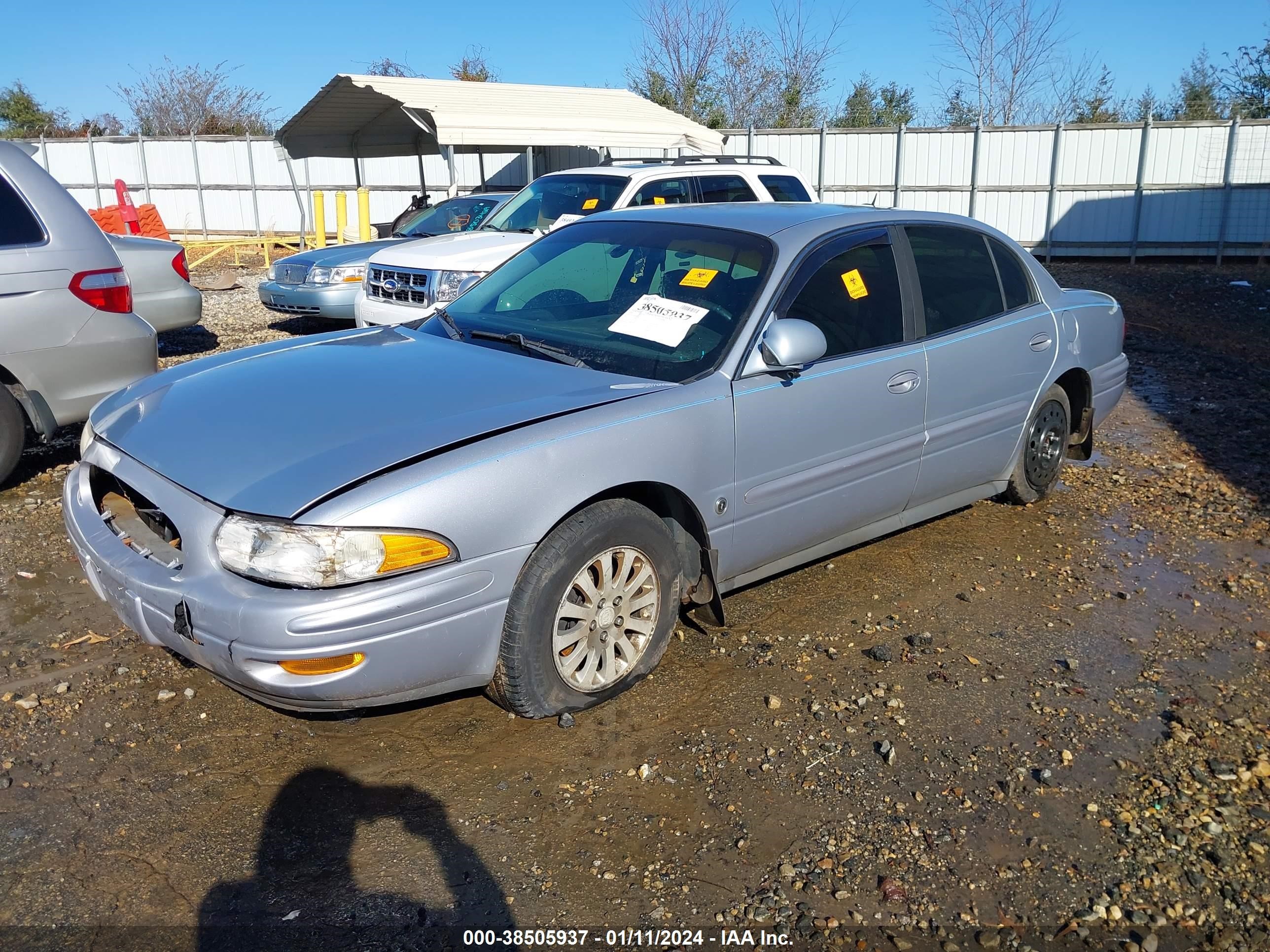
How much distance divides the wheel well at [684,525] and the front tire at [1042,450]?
232cm

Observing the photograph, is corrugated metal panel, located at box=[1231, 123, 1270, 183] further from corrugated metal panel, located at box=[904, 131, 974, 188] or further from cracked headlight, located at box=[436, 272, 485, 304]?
cracked headlight, located at box=[436, 272, 485, 304]

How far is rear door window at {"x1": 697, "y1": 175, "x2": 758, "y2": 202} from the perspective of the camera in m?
9.48

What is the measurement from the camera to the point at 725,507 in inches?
152

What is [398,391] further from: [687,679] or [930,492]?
[930,492]

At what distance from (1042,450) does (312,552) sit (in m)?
4.13

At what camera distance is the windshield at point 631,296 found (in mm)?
3994

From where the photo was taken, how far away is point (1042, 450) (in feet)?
18.6

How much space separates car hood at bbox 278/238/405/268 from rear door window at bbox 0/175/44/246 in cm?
504

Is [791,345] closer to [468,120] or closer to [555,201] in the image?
[555,201]

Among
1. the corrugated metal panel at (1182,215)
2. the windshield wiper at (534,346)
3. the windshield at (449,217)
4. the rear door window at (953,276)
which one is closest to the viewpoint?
the windshield wiper at (534,346)

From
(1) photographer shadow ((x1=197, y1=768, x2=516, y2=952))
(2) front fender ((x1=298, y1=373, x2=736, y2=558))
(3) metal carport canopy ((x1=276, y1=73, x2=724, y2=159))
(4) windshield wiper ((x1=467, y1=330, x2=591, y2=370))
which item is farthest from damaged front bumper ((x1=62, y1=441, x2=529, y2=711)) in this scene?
(3) metal carport canopy ((x1=276, y1=73, x2=724, y2=159))

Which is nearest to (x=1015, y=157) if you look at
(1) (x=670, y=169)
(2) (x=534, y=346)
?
(1) (x=670, y=169)

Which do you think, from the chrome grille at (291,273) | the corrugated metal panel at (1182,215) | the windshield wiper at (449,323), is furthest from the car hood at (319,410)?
the corrugated metal panel at (1182,215)

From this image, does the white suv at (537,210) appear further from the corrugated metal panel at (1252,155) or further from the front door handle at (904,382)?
the corrugated metal panel at (1252,155)
